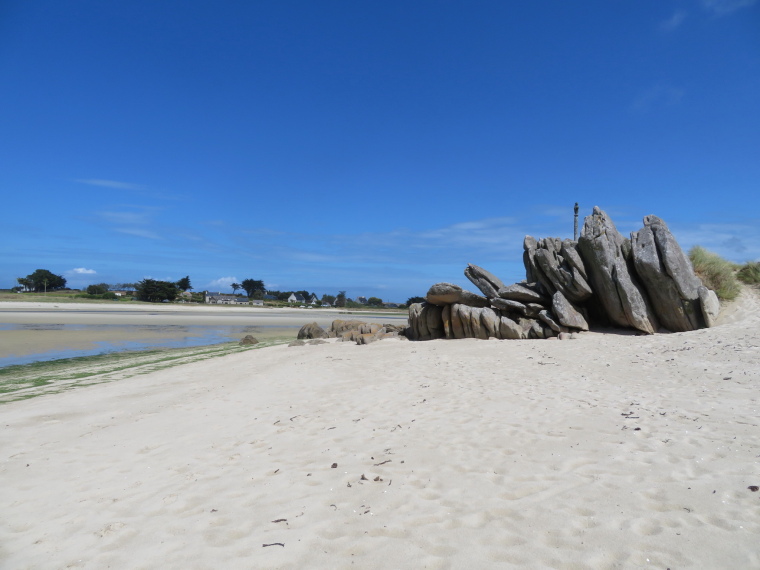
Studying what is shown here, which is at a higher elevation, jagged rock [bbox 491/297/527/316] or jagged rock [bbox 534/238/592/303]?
jagged rock [bbox 534/238/592/303]

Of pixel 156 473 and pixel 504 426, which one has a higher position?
pixel 504 426

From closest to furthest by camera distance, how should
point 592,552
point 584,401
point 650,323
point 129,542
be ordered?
point 592,552 < point 129,542 < point 584,401 < point 650,323

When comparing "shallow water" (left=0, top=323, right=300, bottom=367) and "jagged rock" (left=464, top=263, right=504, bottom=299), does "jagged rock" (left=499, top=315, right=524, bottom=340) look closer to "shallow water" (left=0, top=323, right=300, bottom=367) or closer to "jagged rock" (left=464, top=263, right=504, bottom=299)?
"jagged rock" (left=464, top=263, right=504, bottom=299)

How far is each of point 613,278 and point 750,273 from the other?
23.7 feet

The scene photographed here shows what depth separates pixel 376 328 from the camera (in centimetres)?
2264

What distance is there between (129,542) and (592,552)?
3.69m

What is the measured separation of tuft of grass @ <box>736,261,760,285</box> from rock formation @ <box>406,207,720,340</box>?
4.17 m

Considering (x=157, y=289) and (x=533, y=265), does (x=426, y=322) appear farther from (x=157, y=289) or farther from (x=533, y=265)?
(x=157, y=289)

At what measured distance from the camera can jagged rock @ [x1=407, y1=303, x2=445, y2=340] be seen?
62.7 feet

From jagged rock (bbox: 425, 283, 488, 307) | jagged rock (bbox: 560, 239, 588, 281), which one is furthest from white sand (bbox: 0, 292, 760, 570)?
jagged rock (bbox: 425, 283, 488, 307)

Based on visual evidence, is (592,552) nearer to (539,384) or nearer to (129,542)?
(129,542)

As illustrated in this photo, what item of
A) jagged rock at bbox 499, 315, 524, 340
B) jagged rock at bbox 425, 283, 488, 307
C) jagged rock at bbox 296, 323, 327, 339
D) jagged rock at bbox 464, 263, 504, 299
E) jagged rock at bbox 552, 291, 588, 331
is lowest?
jagged rock at bbox 296, 323, 327, 339

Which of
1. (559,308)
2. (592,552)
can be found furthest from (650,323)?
(592,552)

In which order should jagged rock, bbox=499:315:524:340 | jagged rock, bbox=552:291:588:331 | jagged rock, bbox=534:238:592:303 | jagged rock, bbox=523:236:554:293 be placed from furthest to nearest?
jagged rock, bbox=523:236:554:293, jagged rock, bbox=499:315:524:340, jagged rock, bbox=534:238:592:303, jagged rock, bbox=552:291:588:331
